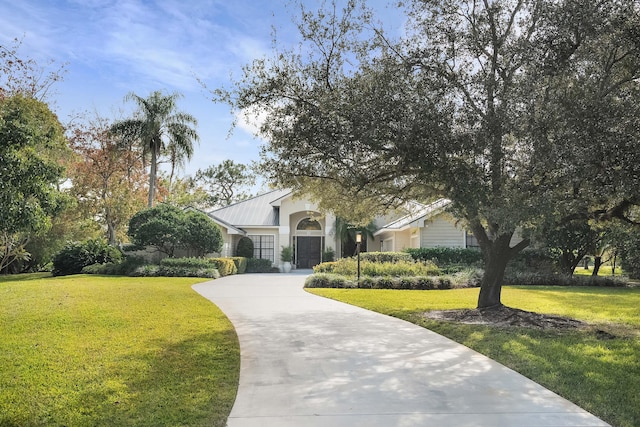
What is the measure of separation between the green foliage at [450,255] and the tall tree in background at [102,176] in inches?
696

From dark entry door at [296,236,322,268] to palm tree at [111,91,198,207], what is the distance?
928 centimetres

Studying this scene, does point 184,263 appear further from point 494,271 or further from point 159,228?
point 494,271

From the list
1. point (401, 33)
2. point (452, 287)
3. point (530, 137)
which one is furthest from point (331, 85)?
point (452, 287)

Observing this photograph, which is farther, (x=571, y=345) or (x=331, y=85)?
(x=331, y=85)

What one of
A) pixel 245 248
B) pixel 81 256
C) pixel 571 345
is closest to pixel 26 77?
pixel 81 256

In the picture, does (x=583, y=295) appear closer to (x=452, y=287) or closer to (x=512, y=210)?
(x=452, y=287)

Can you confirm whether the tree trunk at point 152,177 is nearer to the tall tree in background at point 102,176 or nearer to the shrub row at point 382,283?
the tall tree in background at point 102,176

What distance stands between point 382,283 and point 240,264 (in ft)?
39.1

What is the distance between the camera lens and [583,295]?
1638 centimetres

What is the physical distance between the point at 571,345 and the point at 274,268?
2328 cm

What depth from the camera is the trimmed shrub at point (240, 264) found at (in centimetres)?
2770

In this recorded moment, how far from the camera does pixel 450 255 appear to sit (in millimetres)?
24188

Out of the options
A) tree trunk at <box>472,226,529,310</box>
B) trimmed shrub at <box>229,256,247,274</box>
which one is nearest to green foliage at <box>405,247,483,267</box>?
trimmed shrub at <box>229,256,247,274</box>

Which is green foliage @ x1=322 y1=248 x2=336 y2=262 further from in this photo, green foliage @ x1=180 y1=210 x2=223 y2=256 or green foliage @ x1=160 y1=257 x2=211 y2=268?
green foliage @ x1=160 y1=257 x2=211 y2=268
